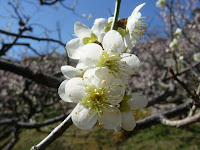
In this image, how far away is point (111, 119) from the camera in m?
0.54

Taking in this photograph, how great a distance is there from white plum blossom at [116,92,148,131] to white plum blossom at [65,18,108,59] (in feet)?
0.79

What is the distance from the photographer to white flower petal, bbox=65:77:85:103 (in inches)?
20.5

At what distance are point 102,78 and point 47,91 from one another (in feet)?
16.2

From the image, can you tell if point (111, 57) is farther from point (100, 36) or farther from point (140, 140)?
point (140, 140)

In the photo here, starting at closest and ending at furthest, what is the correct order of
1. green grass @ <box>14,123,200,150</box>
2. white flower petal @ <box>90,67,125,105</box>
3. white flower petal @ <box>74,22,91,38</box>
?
white flower petal @ <box>90,67,125,105</box> < white flower petal @ <box>74,22,91,38</box> < green grass @ <box>14,123,200,150</box>

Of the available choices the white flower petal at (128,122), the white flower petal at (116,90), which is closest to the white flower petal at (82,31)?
the white flower petal at (116,90)

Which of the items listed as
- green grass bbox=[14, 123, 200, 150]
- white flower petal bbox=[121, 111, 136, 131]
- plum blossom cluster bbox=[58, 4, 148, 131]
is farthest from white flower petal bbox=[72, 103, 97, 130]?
green grass bbox=[14, 123, 200, 150]

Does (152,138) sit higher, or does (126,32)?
(126,32)

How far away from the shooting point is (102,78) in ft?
1.71

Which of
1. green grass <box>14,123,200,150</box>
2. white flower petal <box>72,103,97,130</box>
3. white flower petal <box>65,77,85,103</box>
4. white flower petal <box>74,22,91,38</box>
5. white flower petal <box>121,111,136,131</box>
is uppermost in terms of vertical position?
white flower petal <box>74,22,91,38</box>

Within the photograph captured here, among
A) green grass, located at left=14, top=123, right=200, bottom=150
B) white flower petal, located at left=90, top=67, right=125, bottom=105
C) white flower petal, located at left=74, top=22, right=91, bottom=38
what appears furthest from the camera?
green grass, located at left=14, top=123, right=200, bottom=150

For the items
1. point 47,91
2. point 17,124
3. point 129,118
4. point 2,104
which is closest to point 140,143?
point 17,124

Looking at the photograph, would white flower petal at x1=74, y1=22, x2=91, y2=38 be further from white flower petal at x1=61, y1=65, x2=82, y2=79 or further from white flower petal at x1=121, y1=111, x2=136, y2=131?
white flower petal at x1=121, y1=111, x2=136, y2=131

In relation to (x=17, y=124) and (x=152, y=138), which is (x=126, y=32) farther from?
(x=152, y=138)
